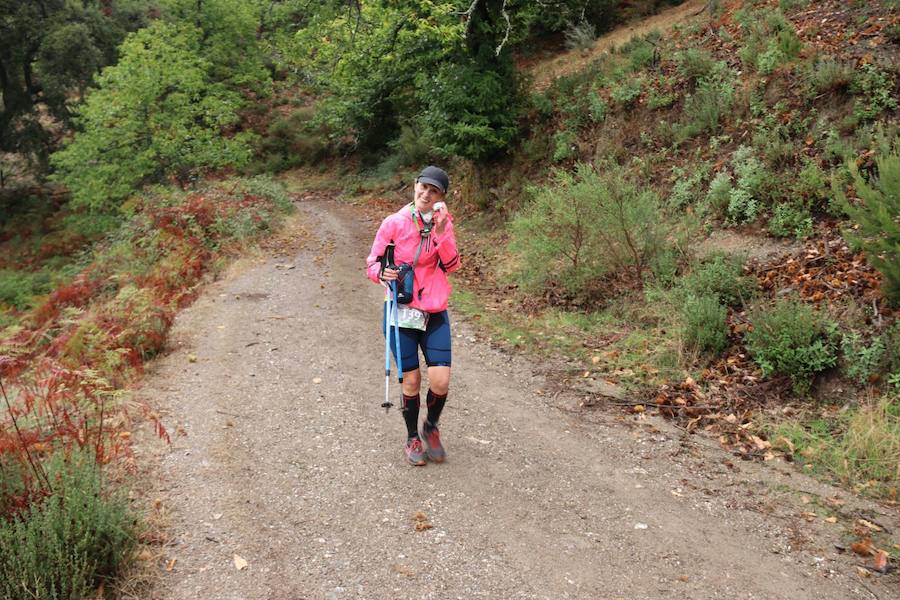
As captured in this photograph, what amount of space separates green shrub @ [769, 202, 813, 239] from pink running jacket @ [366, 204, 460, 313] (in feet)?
18.2

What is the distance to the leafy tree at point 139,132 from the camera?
67.3 ft

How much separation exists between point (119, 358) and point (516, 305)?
5487mm

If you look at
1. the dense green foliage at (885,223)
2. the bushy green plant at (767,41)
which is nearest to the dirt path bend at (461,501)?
the dense green foliage at (885,223)

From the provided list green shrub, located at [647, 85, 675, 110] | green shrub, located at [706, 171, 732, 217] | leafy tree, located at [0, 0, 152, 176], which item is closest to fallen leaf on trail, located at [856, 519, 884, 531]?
green shrub, located at [706, 171, 732, 217]

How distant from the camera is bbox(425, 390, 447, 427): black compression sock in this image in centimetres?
507

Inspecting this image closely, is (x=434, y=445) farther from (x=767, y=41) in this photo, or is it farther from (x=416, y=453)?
(x=767, y=41)

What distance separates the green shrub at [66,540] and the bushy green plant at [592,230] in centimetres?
670

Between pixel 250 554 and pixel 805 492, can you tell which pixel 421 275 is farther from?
pixel 805 492

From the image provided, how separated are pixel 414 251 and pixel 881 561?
3.69 m

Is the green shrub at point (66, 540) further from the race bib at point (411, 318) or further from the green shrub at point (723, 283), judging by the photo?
the green shrub at point (723, 283)

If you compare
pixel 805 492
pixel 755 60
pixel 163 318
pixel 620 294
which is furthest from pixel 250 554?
pixel 755 60

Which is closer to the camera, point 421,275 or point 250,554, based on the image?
point 250,554

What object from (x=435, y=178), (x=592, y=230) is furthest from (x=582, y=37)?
(x=435, y=178)

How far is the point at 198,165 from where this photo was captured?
2167 cm
